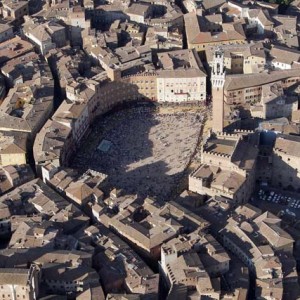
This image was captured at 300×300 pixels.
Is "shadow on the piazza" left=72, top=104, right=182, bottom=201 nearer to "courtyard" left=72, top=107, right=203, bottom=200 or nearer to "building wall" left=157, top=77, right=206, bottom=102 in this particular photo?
"courtyard" left=72, top=107, right=203, bottom=200

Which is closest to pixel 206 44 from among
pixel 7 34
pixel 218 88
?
pixel 218 88

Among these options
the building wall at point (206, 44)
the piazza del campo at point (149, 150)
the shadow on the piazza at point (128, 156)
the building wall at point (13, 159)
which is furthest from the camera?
the building wall at point (206, 44)

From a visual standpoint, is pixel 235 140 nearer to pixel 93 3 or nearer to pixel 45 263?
pixel 45 263

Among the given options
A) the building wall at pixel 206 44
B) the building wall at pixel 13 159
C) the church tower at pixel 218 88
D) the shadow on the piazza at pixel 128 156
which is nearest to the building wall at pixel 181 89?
the shadow on the piazza at pixel 128 156


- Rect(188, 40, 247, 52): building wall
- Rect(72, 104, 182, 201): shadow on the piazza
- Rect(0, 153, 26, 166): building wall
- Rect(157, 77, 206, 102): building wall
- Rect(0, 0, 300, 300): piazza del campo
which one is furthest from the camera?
Rect(188, 40, 247, 52): building wall

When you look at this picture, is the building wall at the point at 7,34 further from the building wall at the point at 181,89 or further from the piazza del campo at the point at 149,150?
the building wall at the point at 181,89

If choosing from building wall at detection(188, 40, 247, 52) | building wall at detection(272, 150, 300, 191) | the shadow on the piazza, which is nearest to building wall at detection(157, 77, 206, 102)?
the shadow on the piazza

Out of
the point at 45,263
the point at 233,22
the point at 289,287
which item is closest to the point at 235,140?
the point at 289,287
